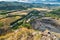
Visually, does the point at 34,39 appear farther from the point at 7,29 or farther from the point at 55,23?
the point at 55,23

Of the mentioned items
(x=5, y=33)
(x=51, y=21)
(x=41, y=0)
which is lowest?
(x=41, y=0)

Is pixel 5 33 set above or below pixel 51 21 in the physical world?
above

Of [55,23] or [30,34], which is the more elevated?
[30,34]

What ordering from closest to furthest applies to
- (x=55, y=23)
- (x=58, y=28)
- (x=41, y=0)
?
(x=58, y=28) < (x=55, y=23) < (x=41, y=0)

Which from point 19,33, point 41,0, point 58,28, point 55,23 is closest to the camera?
point 19,33

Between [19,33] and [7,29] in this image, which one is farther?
[7,29]

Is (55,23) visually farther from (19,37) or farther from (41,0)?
(41,0)

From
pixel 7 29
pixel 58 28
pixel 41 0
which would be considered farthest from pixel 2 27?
pixel 41 0

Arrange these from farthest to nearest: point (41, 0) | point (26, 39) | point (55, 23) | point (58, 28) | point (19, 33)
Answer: point (41, 0), point (55, 23), point (58, 28), point (19, 33), point (26, 39)

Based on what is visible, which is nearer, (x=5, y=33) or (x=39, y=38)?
(x=39, y=38)

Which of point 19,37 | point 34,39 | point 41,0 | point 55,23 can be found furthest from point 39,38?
point 41,0
